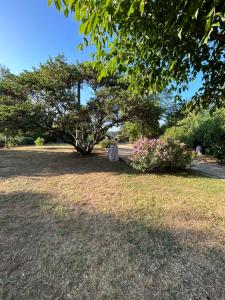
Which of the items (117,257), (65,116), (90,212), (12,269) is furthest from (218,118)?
(12,269)

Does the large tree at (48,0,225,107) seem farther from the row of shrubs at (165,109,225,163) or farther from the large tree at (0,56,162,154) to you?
the row of shrubs at (165,109,225,163)

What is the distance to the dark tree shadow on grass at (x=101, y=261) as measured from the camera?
186 centimetres

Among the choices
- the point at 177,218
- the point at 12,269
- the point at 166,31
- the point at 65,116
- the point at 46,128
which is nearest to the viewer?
the point at 166,31

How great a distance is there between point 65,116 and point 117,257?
7.37 meters

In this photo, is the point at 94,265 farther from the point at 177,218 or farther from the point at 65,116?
the point at 65,116

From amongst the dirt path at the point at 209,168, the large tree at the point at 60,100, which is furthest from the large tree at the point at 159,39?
the large tree at the point at 60,100

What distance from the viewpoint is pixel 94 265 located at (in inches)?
86.6

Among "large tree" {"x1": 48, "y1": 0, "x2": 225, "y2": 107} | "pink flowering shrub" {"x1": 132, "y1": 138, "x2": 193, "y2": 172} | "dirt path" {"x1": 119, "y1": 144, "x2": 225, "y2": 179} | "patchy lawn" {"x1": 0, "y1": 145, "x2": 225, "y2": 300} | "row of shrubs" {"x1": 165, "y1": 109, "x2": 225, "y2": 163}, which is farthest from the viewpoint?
"row of shrubs" {"x1": 165, "y1": 109, "x2": 225, "y2": 163}

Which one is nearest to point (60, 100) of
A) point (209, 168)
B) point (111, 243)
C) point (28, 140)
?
point (209, 168)

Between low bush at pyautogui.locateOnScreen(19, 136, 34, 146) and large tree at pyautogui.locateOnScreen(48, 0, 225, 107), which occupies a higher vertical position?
large tree at pyautogui.locateOnScreen(48, 0, 225, 107)

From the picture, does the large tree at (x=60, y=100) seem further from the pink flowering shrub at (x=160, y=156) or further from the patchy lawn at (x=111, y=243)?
the patchy lawn at (x=111, y=243)

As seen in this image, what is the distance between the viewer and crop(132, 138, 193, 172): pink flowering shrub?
22.2ft

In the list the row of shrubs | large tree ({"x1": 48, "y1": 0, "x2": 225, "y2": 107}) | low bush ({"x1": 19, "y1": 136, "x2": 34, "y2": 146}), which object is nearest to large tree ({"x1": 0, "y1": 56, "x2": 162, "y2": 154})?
the row of shrubs

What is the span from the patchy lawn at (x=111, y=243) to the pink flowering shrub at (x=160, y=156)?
1.85 meters
